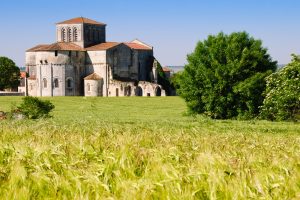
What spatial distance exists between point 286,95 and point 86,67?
72.1 m

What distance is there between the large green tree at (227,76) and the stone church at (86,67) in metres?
52.7

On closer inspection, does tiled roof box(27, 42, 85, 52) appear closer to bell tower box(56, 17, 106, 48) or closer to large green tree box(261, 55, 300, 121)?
bell tower box(56, 17, 106, 48)

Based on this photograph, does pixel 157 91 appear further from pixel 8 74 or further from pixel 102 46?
pixel 8 74

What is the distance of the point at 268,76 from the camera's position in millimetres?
40781

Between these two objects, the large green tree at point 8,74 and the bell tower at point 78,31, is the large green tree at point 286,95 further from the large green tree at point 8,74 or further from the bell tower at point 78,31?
the large green tree at point 8,74

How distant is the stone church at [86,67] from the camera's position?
9969 centimetres

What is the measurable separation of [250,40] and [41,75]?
61.8 m

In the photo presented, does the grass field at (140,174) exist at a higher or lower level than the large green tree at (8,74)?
lower

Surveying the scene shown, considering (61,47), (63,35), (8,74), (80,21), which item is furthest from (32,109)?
(63,35)

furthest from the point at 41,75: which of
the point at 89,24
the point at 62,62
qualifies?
the point at 89,24

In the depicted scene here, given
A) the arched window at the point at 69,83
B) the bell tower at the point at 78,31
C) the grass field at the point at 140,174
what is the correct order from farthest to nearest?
1. the bell tower at the point at 78,31
2. the arched window at the point at 69,83
3. the grass field at the point at 140,174

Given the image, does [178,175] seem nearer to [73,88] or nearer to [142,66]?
[73,88]

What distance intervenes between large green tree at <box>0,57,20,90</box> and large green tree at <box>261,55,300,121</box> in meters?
77.5

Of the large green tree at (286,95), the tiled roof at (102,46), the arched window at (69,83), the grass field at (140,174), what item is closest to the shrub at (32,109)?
the large green tree at (286,95)
